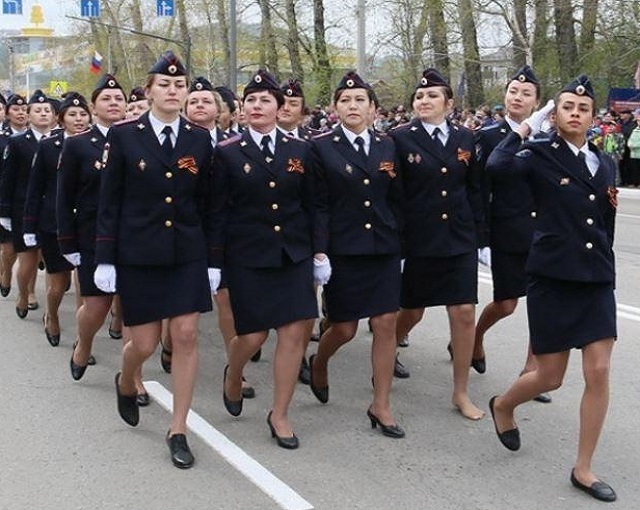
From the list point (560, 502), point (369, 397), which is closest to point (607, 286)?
point (560, 502)

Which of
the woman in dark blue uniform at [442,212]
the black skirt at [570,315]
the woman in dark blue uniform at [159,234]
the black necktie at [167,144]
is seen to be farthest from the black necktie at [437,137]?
the black necktie at [167,144]

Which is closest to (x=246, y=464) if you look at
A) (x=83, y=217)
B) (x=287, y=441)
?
(x=287, y=441)

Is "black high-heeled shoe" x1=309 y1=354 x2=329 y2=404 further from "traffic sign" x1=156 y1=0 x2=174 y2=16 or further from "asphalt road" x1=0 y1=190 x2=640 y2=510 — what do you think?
"traffic sign" x1=156 y1=0 x2=174 y2=16

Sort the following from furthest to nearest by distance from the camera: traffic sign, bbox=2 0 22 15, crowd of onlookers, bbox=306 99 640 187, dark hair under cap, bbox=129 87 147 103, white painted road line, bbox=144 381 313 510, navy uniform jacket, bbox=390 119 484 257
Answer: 1. traffic sign, bbox=2 0 22 15
2. crowd of onlookers, bbox=306 99 640 187
3. dark hair under cap, bbox=129 87 147 103
4. navy uniform jacket, bbox=390 119 484 257
5. white painted road line, bbox=144 381 313 510

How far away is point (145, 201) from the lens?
5.04 meters

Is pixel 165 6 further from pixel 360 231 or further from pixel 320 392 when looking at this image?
pixel 360 231

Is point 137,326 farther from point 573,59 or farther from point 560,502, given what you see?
point 573,59

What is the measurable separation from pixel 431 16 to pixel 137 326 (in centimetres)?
2731

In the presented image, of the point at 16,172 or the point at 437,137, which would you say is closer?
the point at 437,137

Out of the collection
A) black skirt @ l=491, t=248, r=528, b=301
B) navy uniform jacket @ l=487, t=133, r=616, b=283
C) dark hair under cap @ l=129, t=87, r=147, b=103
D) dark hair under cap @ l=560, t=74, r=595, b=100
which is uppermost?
dark hair under cap @ l=129, t=87, r=147, b=103

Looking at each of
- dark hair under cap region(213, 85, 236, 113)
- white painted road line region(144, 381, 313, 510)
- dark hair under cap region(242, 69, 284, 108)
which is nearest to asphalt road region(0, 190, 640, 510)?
white painted road line region(144, 381, 313, 510)

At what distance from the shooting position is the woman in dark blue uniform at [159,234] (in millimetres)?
5004

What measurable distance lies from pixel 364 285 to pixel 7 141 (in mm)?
5319

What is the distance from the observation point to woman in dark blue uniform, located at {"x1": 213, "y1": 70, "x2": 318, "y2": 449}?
5.21 metres
